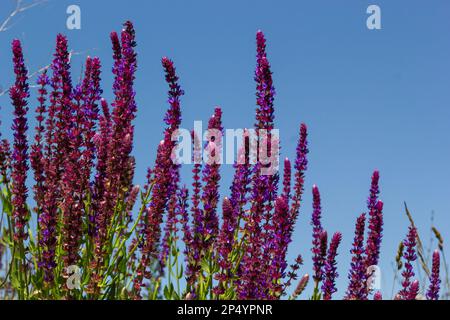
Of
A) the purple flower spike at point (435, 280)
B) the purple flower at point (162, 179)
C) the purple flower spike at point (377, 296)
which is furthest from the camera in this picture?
the purple flower spike at point (435, 280)

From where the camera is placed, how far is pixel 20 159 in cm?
627

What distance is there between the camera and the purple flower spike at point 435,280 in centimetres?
709

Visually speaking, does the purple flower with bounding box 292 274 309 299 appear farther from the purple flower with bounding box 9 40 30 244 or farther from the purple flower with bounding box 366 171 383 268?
the purple flower with bounding box 9 40 30 244

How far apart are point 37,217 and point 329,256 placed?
2914 millimetres

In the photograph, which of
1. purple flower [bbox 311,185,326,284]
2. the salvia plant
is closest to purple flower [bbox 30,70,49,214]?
the salvia plant

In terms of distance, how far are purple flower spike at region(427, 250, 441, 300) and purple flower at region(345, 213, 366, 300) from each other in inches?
31.2

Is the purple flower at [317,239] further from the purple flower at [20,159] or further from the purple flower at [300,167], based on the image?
the purple flower at [20,159]

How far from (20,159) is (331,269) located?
320 centimetres

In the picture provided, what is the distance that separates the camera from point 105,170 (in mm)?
6457

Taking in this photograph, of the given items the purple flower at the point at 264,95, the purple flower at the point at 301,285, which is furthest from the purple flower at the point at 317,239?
the purple flower at the point at 264,95

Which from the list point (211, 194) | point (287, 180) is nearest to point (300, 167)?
point (287, 180)

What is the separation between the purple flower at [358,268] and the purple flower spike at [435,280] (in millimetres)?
792
